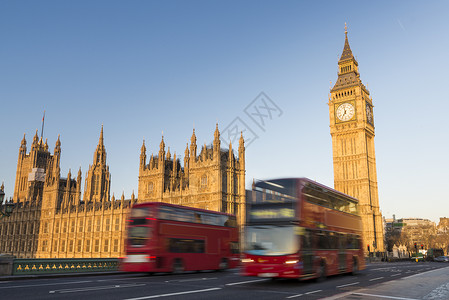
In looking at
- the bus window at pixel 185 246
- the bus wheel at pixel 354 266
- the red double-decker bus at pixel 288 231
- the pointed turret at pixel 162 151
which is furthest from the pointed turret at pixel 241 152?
the red double-decker bus at pixel 288 231

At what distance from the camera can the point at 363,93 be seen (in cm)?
8138

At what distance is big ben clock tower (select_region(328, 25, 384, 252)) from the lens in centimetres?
7494

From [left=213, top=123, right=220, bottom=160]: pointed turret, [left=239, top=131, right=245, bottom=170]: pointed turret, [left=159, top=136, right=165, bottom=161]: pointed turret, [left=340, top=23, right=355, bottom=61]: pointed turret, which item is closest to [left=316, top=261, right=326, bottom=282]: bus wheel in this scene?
[left=213, top=123, right=220, bottom=160]: pointed turret

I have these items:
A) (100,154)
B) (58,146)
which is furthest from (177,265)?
(58,146)

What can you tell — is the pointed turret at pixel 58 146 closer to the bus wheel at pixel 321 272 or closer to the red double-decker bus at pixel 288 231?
the red double-decker bus at pixel 288 231

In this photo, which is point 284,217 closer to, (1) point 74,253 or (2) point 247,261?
(2) point 247,261

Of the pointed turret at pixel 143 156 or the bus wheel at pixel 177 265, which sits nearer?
the bus wheel at pixel 177 265

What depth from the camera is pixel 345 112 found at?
268 ft

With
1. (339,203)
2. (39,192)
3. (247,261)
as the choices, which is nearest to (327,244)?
(339,203)

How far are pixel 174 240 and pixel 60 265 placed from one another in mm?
6626

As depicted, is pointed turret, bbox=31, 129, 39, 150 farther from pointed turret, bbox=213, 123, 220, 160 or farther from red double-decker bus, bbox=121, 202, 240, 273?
red double-decker bus, bbox=121, 202, 240, 273

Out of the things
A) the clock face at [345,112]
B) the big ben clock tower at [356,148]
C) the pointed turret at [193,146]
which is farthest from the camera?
the clock face at [345,112]

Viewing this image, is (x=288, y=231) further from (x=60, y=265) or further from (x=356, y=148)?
(x=356, y=148)

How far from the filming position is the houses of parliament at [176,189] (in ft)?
200
